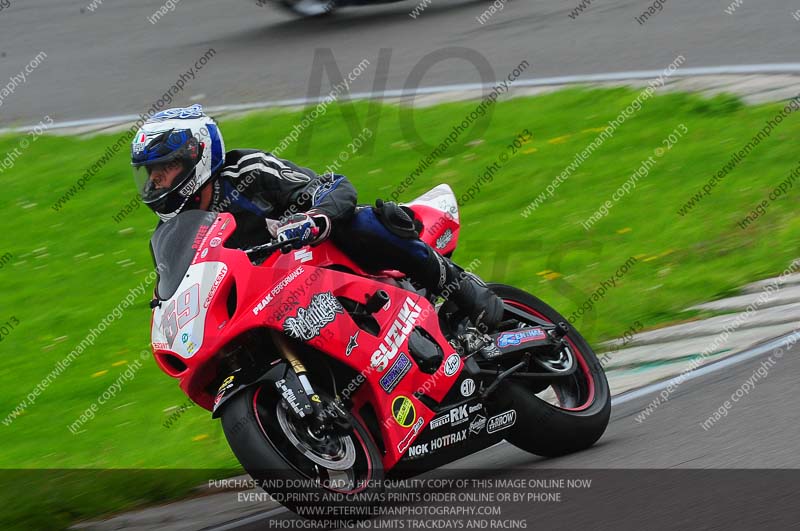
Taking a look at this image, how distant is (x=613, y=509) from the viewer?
4605mm

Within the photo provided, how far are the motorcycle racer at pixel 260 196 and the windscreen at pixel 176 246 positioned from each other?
0.47ft

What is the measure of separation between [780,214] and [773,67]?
10.7ft

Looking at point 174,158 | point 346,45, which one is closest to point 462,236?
point 174,158

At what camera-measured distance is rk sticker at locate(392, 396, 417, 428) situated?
5.10m

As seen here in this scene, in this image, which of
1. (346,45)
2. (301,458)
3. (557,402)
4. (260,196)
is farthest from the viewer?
(346,45)

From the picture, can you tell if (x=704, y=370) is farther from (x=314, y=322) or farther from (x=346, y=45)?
(x=346, y=45)

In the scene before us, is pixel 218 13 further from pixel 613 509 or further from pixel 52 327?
pixel 613 509

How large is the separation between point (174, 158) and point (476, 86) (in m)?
8.04

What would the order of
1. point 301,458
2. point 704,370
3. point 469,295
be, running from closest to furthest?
point 301,458
point 469,295
point 704,370

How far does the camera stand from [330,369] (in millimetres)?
5035

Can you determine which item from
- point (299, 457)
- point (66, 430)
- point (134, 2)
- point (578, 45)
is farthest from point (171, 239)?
point (134, 2)

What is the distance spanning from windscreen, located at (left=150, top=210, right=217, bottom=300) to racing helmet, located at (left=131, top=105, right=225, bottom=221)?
6.2 inches

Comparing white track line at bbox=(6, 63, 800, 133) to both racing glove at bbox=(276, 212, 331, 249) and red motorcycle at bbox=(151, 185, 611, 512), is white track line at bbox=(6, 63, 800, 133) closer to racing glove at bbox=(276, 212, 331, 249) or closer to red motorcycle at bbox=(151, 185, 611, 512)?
red motorcycle at bbox=(151, 185, 611, 512)

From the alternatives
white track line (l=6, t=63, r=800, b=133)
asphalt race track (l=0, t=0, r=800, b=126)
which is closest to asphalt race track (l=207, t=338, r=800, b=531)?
white track line (l=6, t=63, r=800, b=133)
